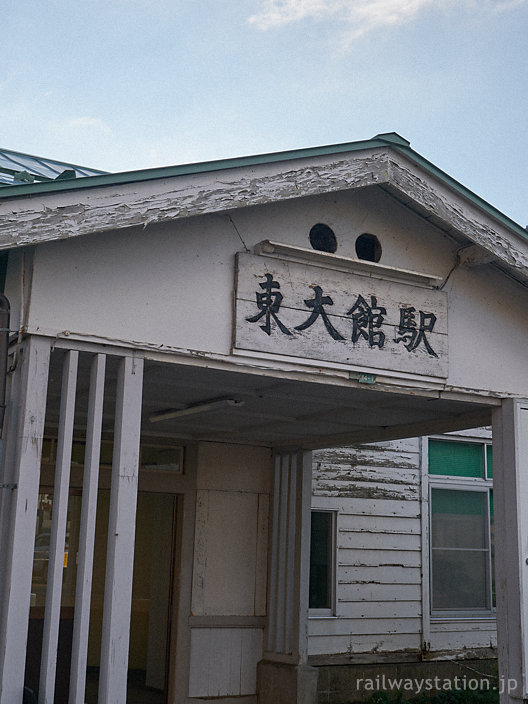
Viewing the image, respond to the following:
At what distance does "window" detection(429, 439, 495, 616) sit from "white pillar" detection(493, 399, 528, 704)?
4.61 metres

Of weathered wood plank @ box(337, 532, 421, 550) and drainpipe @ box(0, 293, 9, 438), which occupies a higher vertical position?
drainpipe @ box(0, 293, 9, 438)

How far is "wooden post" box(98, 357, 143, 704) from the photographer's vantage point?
5.00m

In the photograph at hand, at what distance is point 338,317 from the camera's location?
20.1 ft

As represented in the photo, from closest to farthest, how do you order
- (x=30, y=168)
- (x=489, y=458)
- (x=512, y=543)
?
1. (x=512, y=543)
2. (x=30, y=168)
3. (x=489, y=458)

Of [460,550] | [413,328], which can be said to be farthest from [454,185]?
[460,550]

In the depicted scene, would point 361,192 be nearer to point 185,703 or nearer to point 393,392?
point 393,392

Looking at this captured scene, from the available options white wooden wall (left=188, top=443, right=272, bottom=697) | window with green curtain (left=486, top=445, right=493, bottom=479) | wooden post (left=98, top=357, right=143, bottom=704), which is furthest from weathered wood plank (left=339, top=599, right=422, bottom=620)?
wooden post (left=98, top=357, right=143, bottom=704)

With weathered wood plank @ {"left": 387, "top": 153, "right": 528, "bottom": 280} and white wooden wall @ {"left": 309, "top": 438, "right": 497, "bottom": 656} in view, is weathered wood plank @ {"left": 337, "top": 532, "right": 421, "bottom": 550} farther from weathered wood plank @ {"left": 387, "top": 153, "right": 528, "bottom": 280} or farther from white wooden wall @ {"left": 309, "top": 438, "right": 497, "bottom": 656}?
weathered wood plank @ {"left": 387, "top": 153, "right": 528, "bottom": 280}

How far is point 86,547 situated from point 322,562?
6.08 m

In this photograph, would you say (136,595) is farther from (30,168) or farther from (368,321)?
(368,321)

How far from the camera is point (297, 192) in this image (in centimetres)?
584

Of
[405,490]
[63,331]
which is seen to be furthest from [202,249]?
[405,490]

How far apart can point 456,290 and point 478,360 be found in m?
0.60

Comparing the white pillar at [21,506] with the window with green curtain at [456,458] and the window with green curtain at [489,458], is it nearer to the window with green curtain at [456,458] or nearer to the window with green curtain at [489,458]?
the window with green curtain at [456,458]
